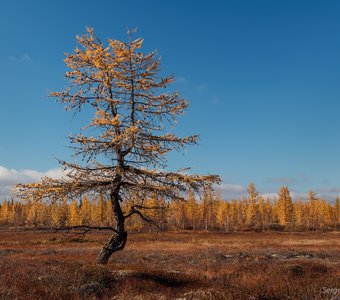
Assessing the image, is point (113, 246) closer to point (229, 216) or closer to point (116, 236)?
point (116, 236)

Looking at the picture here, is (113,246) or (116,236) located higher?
(116,236)

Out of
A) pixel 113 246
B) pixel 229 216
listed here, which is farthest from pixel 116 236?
pixel 229 216

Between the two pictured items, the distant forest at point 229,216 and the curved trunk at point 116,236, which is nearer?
the curved trunk at point 116,236

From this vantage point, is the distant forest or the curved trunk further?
the distant forest

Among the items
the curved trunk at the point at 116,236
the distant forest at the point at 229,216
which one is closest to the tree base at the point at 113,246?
the curved trunk at the point at 116,236

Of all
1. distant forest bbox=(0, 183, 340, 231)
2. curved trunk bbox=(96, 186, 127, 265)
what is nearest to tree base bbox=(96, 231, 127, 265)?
curved trunk bbox=(96, 186, 127, 265)

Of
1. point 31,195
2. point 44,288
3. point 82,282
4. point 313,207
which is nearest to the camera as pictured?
point 44,288

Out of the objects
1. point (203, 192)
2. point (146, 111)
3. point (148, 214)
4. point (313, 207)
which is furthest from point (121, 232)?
point (313, 207)

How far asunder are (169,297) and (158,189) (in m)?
4.37

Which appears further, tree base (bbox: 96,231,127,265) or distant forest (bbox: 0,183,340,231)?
distant forest (bbox: 0,183,340,231)

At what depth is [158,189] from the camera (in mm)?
12344

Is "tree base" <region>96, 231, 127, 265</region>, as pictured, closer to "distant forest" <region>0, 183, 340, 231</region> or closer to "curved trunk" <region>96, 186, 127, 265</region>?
"curved trunk" <region>96, 186, 127, 265</region>

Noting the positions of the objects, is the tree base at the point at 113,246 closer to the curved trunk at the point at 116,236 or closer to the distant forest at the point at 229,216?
the curved trunk at the point at 116,236

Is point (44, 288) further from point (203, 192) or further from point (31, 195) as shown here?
point (203, 192)
